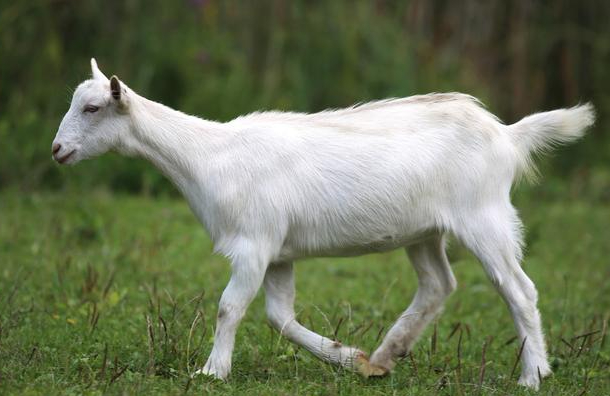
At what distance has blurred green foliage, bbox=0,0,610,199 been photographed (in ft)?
39.2

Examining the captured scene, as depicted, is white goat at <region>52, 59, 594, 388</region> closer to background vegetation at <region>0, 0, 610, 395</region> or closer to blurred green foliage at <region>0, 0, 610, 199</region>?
background vegetation at <region>0, 0, 610, 395</region>

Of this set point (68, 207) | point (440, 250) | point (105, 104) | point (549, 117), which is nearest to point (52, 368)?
point (105, 104)

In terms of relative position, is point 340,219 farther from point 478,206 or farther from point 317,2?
point 317,2

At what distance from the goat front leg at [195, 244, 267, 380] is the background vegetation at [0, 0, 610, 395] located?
14 cm

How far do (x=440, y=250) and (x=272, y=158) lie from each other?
4.30 feet

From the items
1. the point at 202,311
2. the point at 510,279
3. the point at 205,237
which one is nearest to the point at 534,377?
the point at 510,279

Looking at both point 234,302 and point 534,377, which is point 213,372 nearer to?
A: point 234,302

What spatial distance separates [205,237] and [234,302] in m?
4.57

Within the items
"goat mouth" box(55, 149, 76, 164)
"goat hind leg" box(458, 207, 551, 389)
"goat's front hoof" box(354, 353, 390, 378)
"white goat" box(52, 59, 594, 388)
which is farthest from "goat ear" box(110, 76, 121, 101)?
"goat hind leg" box(458, 207, 551, 389)

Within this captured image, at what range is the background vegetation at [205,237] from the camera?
572 centimetres

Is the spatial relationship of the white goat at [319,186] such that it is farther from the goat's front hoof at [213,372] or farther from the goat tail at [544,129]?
the goat tail at [544,129]

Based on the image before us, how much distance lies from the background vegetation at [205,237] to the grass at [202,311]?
0.02 meters

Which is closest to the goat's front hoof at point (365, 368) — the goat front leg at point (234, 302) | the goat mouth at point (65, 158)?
the goat front leg at point (234, 302)

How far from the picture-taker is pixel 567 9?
16234 mm
